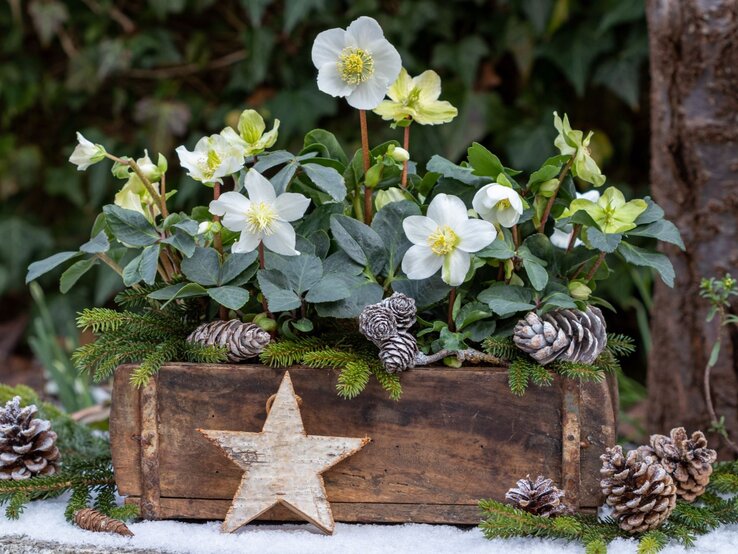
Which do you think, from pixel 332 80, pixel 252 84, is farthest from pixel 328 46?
pixel 252 84

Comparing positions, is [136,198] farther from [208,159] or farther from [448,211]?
[448,211]

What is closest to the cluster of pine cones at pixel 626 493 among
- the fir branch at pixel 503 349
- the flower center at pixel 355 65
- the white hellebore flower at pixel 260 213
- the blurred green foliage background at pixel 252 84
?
the fir branch at pixel 503 349

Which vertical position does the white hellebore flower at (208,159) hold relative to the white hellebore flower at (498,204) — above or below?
above

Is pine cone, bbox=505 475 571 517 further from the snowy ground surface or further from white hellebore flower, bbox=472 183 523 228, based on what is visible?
white hellebore flower, bbox=472 183 523 228

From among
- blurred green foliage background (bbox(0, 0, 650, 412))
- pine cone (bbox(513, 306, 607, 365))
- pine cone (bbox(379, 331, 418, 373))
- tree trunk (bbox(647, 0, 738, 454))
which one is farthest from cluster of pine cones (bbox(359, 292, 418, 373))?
blurred green foliage background (bbox(0, 0, 650, 412))

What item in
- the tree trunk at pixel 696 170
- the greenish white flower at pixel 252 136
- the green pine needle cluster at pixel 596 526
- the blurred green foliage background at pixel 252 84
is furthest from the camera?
the blurred green foliage background at pixel 252 84

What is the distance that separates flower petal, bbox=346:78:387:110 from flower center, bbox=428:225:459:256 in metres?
0.15

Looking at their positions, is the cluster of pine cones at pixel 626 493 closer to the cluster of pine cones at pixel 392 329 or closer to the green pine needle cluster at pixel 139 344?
the cluster of pine cones at pixel 392 329

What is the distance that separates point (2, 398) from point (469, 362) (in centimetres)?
67

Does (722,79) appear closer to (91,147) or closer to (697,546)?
(697,546)

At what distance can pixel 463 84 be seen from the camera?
6.20ft

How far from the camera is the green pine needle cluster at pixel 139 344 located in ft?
2.64

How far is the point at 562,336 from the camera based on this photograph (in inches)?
30.0

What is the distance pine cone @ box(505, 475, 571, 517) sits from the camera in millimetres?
767
